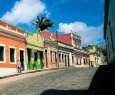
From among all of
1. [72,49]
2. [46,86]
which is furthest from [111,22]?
[72,49]

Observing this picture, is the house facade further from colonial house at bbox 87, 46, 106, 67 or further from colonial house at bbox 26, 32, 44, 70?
colonial house at bbox 87, 46, 106, 67

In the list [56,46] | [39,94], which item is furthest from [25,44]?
[39,94]

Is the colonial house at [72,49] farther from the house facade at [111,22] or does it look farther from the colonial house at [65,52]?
the house facade at [111,22]

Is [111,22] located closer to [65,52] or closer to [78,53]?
[65,52]

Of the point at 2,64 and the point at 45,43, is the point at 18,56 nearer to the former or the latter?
the point at 2,64

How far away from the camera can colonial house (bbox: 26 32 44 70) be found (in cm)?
4322

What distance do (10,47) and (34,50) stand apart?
28.7 feet

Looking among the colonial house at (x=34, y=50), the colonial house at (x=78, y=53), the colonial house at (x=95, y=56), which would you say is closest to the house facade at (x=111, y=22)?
the colonial house at (x=34, y=50)

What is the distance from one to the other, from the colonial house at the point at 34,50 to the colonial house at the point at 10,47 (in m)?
1.93

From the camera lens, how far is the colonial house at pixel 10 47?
35281 millimetres

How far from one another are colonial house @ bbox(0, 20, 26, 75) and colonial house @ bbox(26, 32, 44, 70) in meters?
1.93

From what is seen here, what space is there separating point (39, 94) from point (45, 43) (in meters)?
36.1

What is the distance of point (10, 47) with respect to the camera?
123 ft

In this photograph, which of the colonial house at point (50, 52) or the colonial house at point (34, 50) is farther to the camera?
the colonial house at point (50, 52)
